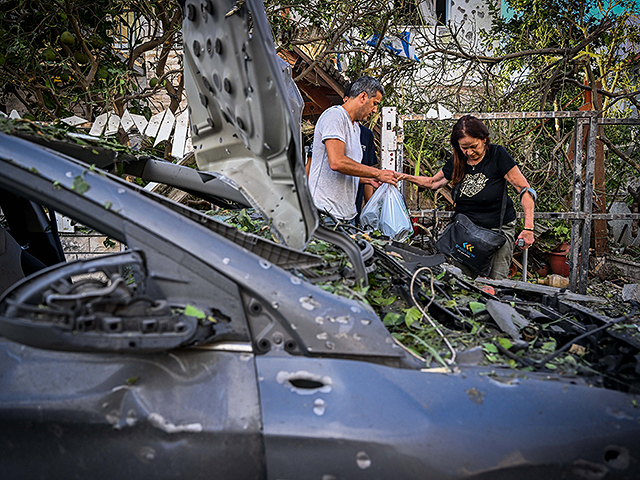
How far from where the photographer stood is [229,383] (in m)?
1.22

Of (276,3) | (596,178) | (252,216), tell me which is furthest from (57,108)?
(596,178)

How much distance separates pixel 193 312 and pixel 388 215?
2.56 metres

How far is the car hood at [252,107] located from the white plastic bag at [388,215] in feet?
5.75

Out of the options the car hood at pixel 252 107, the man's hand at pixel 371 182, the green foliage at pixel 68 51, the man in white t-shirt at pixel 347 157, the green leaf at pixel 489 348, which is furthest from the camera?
the green foliage at pixel 68 51

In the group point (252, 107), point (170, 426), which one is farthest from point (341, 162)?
point (170, 426)

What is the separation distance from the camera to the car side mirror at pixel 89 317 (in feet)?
3.76

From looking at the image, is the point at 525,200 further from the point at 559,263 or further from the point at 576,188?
the point at 559,263

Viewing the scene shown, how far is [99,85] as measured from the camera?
529cm

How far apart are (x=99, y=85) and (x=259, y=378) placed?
530 centimetres

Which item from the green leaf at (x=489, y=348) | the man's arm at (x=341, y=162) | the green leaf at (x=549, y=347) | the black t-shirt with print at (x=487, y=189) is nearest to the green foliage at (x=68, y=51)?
the man's arm at (x=341, y=162)

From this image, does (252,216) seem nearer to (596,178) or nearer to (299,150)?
(299,150)

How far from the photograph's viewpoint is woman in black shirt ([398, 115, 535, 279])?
11.1 ft

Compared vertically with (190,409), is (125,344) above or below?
above

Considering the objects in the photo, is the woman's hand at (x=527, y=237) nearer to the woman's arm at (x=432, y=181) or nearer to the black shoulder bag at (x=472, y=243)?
the black shoulder bag at (x=472, y=243)
